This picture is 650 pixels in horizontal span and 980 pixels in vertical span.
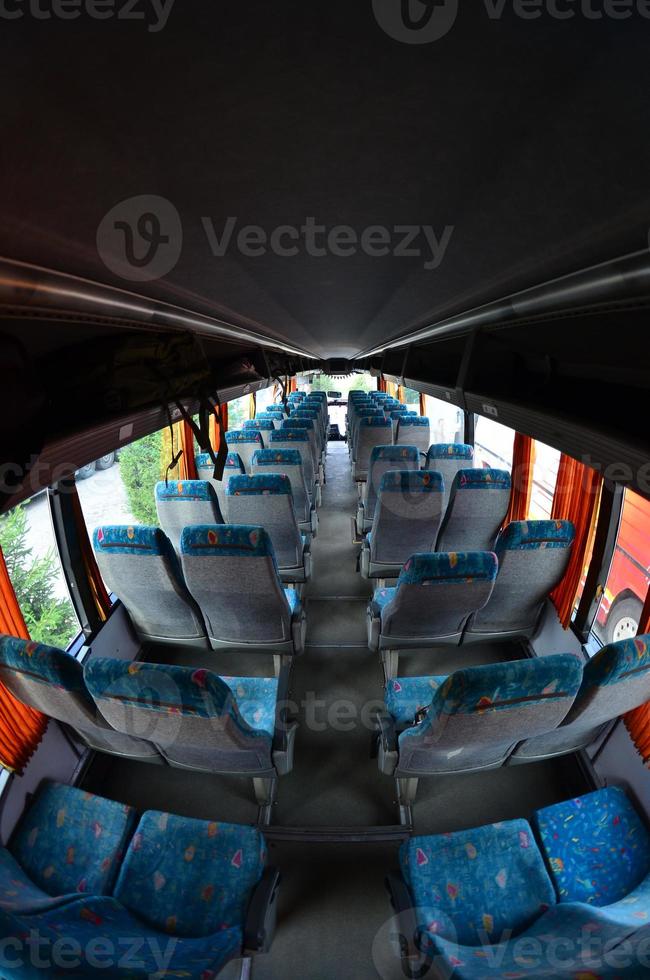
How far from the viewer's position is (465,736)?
1.53 m

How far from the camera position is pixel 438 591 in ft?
7.41

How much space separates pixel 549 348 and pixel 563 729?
1521 mm

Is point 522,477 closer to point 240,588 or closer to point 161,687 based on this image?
point 240,588

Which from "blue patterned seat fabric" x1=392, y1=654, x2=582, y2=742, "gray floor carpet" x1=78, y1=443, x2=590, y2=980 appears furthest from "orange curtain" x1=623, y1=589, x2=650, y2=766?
"blue patterned seat fabric" x1=392, y1=654, x2=582, y2=742

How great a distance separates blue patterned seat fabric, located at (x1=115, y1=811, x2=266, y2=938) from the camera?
1535 millimetres

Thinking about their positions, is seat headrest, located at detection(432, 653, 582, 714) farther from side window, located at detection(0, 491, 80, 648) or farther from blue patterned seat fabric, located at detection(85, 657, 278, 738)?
side window, located at detection(0, 491, 80, 648)

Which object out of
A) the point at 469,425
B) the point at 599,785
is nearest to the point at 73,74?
the point at 599,785

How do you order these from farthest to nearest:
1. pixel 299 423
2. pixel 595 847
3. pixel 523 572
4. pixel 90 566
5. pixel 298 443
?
pixel 299 423 < pixel 298 443 < pixel 90 566 < pixel 523 572 < pixel 595 847

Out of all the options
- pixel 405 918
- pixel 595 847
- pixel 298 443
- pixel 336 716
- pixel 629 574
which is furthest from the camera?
pixel 298 443

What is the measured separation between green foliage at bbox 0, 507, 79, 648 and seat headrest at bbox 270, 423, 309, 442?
2.90 metres

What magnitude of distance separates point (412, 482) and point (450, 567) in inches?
44.2

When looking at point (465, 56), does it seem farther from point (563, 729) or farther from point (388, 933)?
point (388, 933)

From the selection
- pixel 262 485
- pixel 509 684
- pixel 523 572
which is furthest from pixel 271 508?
pixel 509 684

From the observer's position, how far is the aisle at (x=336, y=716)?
2.28 m
